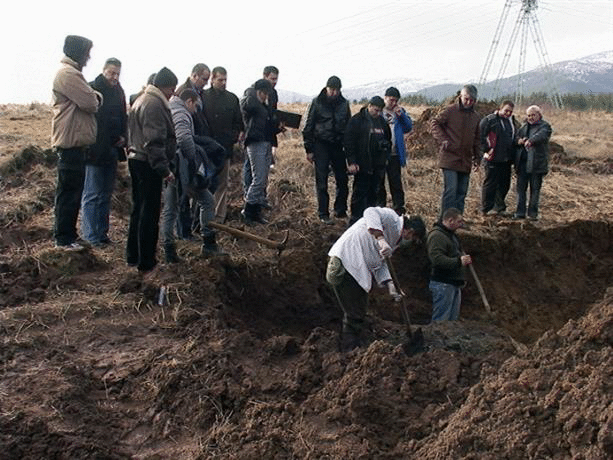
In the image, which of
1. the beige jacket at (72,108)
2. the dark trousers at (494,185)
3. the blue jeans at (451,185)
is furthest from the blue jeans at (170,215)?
the dark trousers at (494,185)

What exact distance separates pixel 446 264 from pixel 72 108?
4.14m

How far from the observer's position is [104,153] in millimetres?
7012

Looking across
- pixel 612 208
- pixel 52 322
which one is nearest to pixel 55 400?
pixel 52 322

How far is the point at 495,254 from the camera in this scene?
29.1ft

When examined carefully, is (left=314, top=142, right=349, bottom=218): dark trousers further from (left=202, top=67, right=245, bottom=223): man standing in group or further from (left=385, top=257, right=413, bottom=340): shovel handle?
(left=385, top=257, right=413, bottom=340): shovel handle

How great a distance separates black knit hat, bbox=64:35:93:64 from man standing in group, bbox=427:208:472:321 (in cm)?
403

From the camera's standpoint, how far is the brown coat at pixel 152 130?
19.1 ft

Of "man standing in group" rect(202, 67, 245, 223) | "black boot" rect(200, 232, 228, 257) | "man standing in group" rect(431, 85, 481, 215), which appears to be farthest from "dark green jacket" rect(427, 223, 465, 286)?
"man standing in group" rect(202, 67, 245, 223)

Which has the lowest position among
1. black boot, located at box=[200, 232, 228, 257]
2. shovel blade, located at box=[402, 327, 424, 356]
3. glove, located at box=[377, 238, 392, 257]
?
shovel blade, located at box=[402, 327, 424, 356]

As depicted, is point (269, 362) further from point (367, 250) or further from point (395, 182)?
point (395, 182)

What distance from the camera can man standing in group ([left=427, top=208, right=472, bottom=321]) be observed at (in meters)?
6.84

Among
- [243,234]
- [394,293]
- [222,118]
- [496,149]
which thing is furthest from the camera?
[496,149]

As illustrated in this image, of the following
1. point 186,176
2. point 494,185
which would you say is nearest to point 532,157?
point 494,185

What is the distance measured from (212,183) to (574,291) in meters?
5.36
